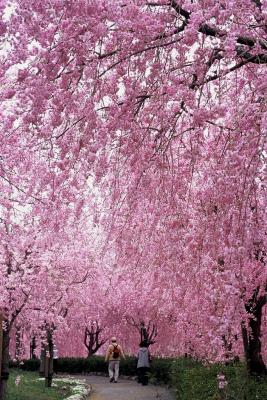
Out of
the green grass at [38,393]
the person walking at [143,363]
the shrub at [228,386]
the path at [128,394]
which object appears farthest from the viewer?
the person walking at [143,363]

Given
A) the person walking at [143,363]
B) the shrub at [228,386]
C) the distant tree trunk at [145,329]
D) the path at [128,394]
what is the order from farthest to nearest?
the distant tree trunk at [145,329] → the person walking at [143,363] → the path at [128,394] → the shrub at [228,386]

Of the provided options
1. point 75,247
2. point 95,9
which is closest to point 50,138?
point 95,9

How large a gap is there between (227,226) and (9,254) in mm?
10624

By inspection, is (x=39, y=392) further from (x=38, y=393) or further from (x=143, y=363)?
(x=143, y=363)

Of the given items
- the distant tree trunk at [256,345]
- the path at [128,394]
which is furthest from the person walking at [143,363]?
the distant tree trunk at [256,345]

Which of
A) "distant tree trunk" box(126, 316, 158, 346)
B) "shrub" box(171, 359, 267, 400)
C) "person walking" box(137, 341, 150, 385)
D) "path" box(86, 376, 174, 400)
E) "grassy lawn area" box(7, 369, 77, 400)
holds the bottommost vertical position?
"path" box(86, 376, 174, 400)

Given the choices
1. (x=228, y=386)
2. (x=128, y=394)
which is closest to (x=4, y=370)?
(x=228, y=386)

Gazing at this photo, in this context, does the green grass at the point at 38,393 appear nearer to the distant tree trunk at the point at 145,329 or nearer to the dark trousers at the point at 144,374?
the dark trousers at the point at 144,374

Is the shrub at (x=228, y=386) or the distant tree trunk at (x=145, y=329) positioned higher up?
the distant tree trunk at (x=145, y=329)

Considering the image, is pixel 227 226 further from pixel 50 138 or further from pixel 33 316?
pixel 33 316

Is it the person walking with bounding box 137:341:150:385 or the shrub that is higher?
the person walking with bounding box 137:341:150:385

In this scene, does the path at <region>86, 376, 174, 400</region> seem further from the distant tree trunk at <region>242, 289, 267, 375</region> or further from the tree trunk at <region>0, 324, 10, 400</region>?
the tree trunk at <region>0, 324, 10, 400</region>

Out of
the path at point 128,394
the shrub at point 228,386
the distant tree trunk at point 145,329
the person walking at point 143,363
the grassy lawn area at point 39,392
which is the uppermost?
the distant tree trunk at point 145,329

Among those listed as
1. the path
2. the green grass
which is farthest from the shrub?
the green grass
